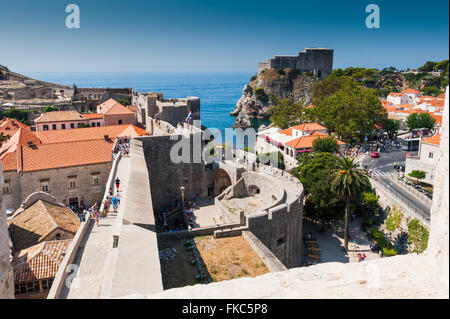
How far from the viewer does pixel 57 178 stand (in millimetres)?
23297

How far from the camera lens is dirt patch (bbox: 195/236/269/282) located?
Answer: 1426cm

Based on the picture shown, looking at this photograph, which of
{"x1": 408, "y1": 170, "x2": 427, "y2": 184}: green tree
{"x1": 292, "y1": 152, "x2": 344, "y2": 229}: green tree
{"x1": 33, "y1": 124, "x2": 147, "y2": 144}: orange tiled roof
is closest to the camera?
{"x1": 292, "y1": 152, "x2": 344, "y2": 229}: green tree

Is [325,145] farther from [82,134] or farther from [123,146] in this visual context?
[82,134]

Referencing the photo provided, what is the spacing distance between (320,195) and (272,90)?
69761 millimetres

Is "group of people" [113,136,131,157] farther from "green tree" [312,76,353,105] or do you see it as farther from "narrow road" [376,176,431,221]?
"green tree" [312,76,353,105]

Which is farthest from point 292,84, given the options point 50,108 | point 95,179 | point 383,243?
point 95,179

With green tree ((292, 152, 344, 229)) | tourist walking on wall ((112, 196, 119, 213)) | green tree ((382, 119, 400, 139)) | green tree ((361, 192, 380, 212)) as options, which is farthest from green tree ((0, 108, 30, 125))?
green tree ((382, 119, 400, 139))

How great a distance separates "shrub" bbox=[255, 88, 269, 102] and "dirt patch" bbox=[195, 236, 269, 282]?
79.9 m

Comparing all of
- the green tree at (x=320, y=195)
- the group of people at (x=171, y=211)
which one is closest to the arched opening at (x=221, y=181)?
the group of people at (x=171, y=211)

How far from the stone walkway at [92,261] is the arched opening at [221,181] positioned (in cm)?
1367

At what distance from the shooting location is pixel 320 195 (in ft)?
A: 90.8

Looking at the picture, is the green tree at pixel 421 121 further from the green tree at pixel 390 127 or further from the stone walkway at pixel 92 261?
the stone walkway at pixel 92 261

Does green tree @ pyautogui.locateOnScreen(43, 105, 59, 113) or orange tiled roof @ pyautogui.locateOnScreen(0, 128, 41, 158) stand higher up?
green tree @ pyautogui.locateOnScreen(43, 105, 59, 113)
